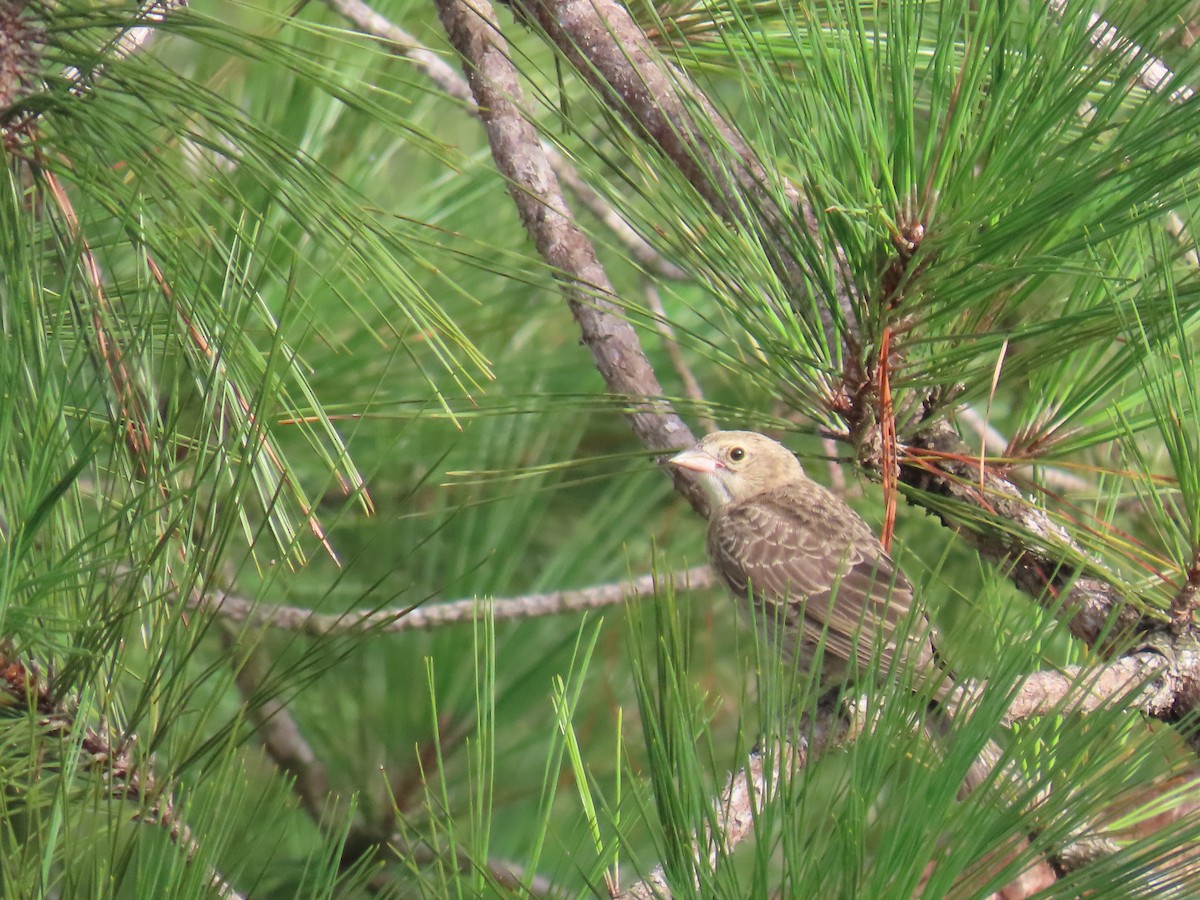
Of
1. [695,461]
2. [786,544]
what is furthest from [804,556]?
[695,461]

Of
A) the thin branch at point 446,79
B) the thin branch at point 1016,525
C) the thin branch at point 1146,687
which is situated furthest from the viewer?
the thin branch at point 446,79

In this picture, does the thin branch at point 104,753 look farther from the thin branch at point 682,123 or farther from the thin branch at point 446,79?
the thin branch at point 446,79

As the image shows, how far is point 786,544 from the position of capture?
3.52 meters

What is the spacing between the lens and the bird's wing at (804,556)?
3381 mm

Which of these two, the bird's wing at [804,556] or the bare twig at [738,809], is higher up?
the bare twig at [738,809]

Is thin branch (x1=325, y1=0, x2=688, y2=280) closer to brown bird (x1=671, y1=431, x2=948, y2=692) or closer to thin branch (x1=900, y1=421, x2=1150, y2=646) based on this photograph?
brown bird (x1=671, y1=431, x2=948, y2=692)

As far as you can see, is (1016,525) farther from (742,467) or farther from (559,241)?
(742,467)

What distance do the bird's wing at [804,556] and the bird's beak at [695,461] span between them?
24cm

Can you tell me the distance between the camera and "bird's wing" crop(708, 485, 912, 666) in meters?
3.38

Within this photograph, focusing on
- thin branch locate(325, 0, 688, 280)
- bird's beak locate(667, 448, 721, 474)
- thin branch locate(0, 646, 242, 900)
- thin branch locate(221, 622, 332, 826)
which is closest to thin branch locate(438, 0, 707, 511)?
bird's beak locate(667, 448, 721, 474)

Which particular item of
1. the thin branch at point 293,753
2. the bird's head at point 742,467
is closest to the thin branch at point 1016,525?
the bird's head at point 742,467

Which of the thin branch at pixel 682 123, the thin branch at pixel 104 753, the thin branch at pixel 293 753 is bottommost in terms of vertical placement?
the thin branch at pixel 293 753

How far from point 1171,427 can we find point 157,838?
62.0 inches

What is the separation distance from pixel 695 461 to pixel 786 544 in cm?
64
